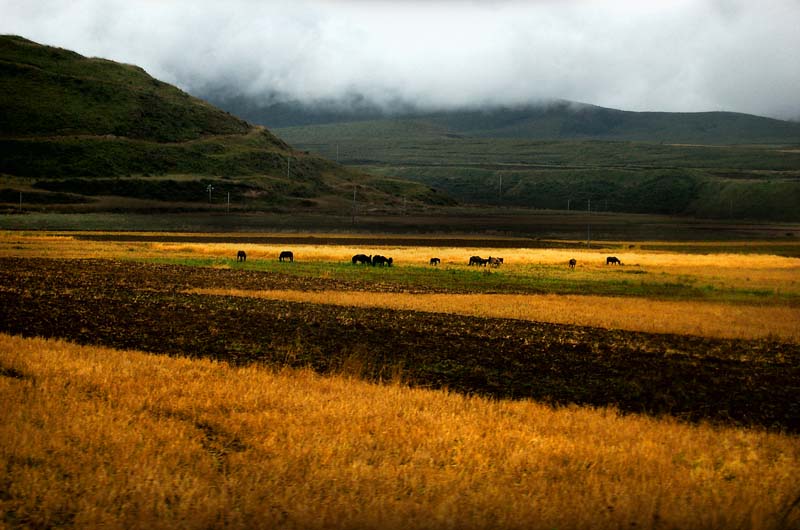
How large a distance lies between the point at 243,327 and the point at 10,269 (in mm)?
24892

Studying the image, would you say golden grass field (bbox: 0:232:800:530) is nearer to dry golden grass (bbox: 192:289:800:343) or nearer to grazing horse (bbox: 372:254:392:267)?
dry golden grass (bbox: 192:289:800:343)

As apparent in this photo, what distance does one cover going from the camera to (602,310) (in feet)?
118

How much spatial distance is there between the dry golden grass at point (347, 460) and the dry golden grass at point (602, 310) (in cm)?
1690

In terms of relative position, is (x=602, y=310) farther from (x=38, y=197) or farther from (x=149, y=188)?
(x=149, y=188)

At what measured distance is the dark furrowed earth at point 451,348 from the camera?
706 inches

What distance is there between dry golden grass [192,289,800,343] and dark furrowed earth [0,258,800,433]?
190cm

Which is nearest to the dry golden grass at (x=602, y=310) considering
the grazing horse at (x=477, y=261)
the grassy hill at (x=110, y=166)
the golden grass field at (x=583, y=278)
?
the golden grass field at (x=583, y=278)

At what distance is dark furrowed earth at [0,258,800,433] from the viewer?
1794 cm

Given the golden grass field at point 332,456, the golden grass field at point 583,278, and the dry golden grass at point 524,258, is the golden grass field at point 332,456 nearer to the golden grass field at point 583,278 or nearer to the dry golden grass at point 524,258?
the golden grass field at point 583,278

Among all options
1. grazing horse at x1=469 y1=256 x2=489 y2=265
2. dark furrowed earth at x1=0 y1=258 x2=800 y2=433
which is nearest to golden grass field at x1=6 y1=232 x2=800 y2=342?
grazing horse at x1=469 y1=256 x2=489 y2=265

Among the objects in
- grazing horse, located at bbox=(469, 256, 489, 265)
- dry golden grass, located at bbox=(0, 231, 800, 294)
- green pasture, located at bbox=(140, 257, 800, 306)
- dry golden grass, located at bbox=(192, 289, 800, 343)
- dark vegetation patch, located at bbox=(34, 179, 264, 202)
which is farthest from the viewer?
dark vegetation patch, located at bbox=(34, 179, 264, 202)

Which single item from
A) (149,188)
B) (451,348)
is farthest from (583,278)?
(149,188)

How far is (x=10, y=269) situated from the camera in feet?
146

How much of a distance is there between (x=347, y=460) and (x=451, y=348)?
493 inches
